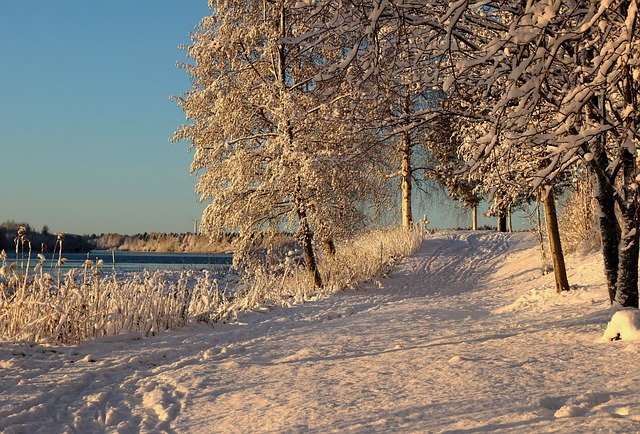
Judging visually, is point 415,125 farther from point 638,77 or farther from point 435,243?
point 435,243

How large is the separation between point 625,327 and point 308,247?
9283mm

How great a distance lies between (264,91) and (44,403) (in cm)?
1029

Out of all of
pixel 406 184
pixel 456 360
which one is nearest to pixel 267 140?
pixel 456 360

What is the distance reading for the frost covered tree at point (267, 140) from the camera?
537 inches

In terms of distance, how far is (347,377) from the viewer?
18.1 feet

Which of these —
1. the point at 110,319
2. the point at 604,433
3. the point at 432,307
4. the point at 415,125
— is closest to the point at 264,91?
the point at 432,307

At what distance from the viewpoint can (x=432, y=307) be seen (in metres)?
10.6

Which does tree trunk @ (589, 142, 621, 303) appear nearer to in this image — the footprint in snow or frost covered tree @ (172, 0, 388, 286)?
the footprint in snow

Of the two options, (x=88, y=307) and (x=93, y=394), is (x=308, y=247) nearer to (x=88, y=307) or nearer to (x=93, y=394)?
(x=88, y=307)

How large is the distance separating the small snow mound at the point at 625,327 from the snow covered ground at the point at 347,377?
117 mm

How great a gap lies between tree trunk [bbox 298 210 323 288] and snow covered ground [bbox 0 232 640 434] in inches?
187

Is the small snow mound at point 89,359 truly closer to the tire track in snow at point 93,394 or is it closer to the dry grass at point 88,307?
the tire track in snow at point 93,394

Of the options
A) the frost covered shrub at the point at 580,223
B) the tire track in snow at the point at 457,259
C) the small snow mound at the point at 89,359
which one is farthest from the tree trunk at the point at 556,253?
the small snow mound at the point at 89,359

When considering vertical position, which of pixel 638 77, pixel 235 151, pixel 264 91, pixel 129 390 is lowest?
pixel 129 390
